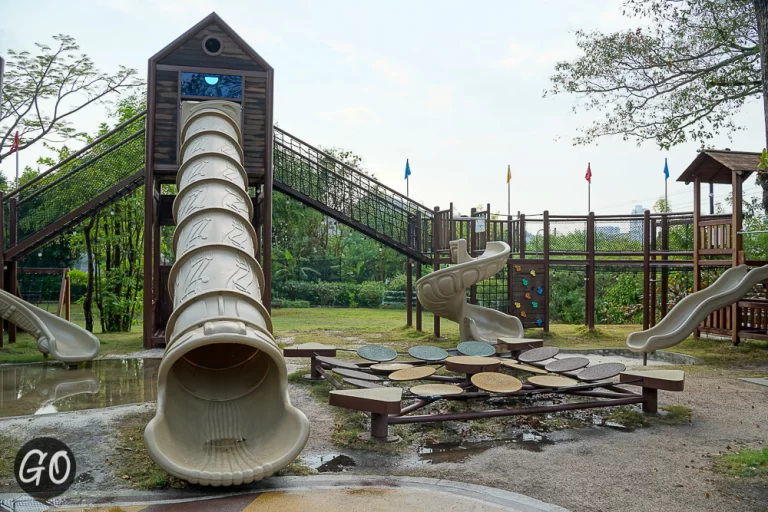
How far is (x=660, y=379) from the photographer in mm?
7184

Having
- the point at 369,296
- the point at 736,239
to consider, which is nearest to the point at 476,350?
the point at 736,239

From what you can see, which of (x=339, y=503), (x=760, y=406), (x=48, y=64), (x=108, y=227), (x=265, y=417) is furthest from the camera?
(x=48, y=64)

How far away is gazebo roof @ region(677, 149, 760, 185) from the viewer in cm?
1330

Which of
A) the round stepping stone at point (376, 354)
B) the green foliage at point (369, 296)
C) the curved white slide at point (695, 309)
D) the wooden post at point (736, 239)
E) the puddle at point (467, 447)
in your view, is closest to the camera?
the puddle at point (467, 447)

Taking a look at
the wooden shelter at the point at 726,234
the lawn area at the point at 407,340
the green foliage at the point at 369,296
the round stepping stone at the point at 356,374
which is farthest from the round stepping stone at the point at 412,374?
the green foliage at the point at 369,296

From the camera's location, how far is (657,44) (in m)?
15.7

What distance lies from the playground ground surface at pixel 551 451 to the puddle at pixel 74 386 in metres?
0.76

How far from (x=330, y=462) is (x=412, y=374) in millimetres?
2011

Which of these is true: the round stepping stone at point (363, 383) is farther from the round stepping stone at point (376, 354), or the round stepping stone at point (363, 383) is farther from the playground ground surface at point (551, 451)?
the round stepping stone at point (376, 354)

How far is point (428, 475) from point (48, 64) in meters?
23.1

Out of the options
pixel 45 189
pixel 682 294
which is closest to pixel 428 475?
pixel 45 189

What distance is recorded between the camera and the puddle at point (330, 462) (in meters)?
5.41

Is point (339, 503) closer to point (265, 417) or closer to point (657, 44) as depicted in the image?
point (265, 417)

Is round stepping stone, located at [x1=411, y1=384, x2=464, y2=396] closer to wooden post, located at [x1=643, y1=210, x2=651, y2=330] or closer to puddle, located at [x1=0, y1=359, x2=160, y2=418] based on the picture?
puddle, located at [x1=0, y1=359, x2=160, y2=418]
